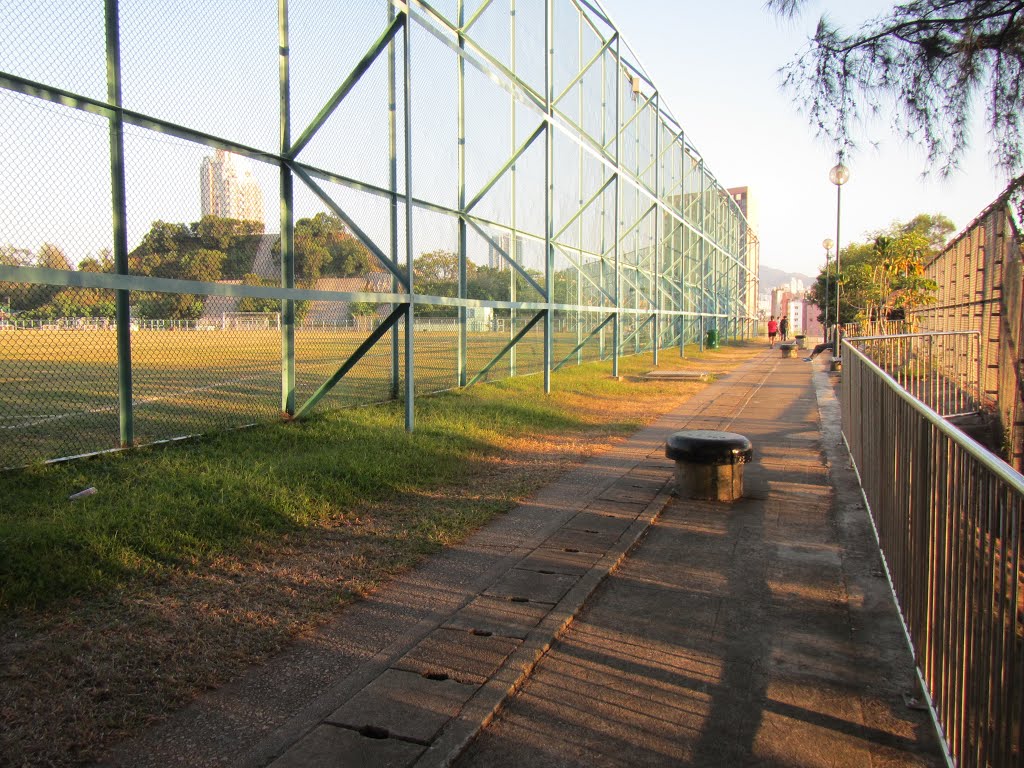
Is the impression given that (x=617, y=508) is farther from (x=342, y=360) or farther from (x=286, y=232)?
(x=286, y=232)

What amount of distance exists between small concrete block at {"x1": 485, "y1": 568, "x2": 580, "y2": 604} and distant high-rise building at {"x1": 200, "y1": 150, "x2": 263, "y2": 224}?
4931 millimetres

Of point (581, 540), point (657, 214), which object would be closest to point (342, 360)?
point (581, 540)

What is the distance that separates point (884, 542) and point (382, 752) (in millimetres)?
3209

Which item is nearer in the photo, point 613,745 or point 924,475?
point 613,745

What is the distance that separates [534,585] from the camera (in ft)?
14.9

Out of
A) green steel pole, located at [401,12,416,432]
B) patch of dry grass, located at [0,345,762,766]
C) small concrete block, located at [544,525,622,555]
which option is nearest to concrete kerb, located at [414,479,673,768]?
small concrete block, located at [544,525,622,555]

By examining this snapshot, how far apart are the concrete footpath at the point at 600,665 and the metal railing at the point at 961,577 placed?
1.14 feet

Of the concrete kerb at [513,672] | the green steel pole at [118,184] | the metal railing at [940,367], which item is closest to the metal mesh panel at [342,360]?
the green steel pole at [118,184]

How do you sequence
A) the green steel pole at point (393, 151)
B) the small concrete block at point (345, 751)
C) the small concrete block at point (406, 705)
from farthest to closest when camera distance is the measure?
the green steel pole at point (393, 151) → the small concrete block at point (406, 705) → the small concrete block at point (345, 751)

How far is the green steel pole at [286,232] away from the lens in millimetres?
8336

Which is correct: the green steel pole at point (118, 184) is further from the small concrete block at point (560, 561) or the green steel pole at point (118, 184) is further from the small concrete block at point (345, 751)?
the small concrete block at point (345, 751)

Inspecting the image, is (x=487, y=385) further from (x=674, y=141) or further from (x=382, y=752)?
(x=674, y=141)

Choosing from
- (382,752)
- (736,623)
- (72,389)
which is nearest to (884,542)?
(736,623)

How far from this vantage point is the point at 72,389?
966 centimetres
